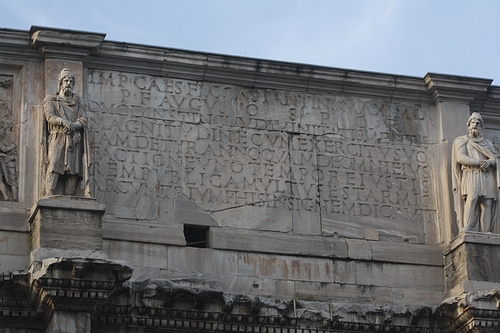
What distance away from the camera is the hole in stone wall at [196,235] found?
1898 centimetres

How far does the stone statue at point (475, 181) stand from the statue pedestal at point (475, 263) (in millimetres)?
204

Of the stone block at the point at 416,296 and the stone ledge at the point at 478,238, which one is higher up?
the stone ledge at the point at 478,238

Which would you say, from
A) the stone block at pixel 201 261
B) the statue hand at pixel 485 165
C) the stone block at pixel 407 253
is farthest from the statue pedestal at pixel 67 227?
the statue hand at pixel 485 165

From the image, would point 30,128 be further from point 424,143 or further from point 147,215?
point 424,143

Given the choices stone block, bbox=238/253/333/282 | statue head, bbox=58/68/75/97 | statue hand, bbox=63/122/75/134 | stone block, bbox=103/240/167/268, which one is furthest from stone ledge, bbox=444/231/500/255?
statue head, bbox=58/68/75/97

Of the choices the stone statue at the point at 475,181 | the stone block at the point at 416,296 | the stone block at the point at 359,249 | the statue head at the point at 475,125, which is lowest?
the stone block at the point at 416,296

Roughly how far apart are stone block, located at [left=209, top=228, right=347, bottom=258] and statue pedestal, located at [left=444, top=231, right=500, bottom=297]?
4.79 feet

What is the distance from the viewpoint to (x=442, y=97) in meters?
20.6

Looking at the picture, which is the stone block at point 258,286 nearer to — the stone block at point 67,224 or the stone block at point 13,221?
the stone block at point 67,224

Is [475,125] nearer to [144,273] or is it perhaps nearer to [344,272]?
[344,272]

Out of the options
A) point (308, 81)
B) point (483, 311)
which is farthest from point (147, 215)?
point (483, 311)

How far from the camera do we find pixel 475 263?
62.9ft

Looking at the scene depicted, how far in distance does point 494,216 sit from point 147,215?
4.55 m

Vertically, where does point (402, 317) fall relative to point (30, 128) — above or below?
below
